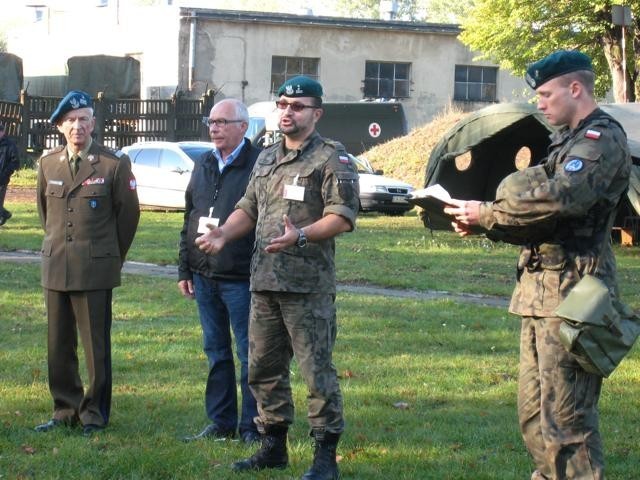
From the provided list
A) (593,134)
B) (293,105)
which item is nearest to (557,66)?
(593,134)

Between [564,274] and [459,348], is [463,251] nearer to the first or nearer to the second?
[459,348]

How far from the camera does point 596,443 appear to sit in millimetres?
5340

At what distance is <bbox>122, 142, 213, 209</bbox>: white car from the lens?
27219 mm

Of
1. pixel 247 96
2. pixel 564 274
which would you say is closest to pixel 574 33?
pixel 247 96

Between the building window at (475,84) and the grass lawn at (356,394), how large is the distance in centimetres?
3252

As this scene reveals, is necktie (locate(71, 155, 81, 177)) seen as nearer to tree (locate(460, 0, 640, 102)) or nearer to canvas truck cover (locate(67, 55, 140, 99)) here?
tree (locate(460, 0, 640, 102))

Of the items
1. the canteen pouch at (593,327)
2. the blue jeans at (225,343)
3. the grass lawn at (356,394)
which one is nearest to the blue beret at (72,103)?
the blue jeans at (225,343)

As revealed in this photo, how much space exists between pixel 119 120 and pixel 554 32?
46.9 ft

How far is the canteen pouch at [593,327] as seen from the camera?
5105 millimetres

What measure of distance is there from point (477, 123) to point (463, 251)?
85.4 inches

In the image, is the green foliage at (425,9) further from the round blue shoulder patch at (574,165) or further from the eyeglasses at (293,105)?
the round blue shoulder patch at (574,165)

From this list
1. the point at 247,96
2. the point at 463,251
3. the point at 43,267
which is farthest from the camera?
the point at 247,96

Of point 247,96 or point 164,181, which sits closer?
point 164,181

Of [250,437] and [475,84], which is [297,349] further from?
[475,84]
